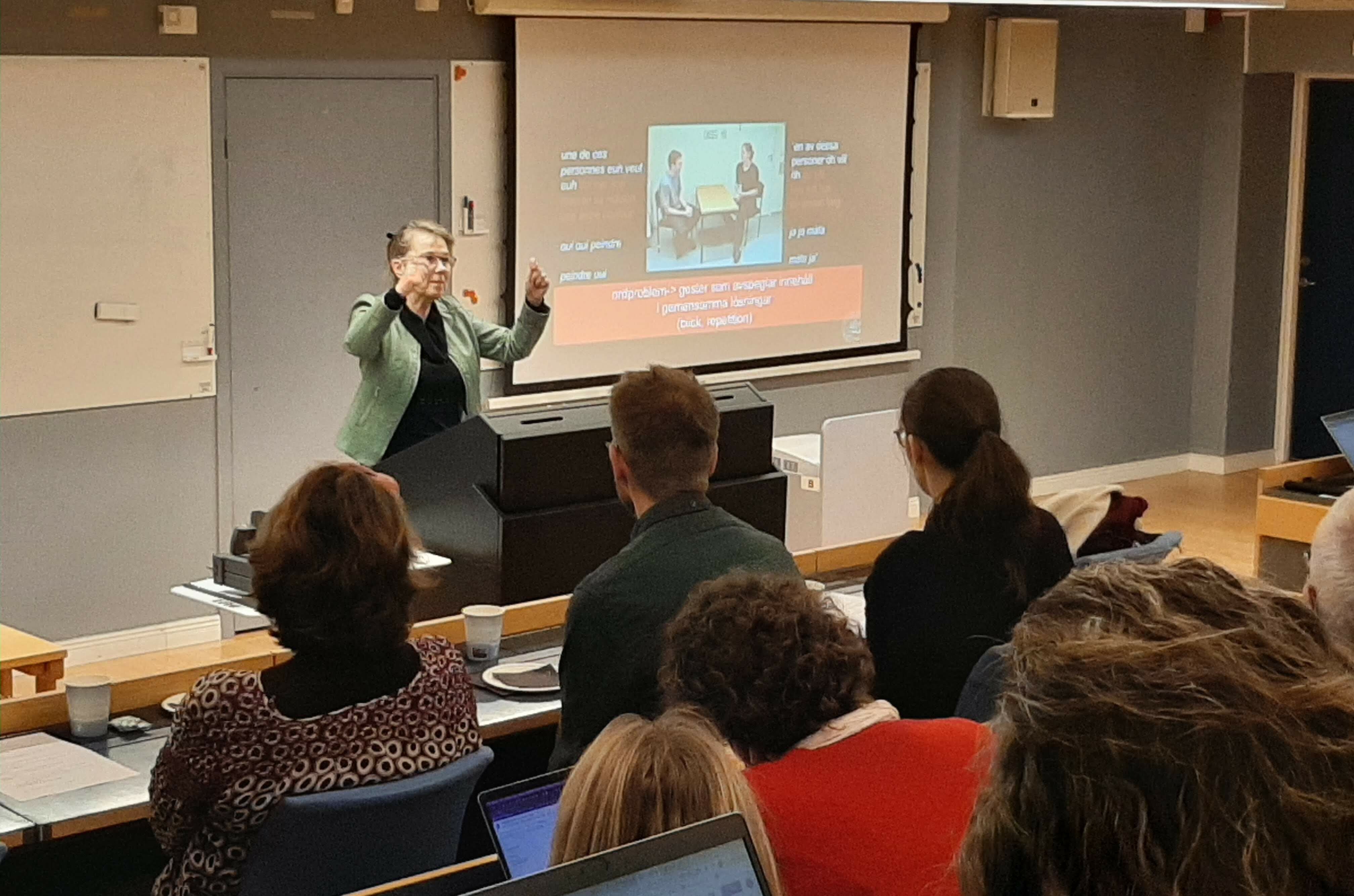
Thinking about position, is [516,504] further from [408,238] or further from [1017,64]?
[1017,64]

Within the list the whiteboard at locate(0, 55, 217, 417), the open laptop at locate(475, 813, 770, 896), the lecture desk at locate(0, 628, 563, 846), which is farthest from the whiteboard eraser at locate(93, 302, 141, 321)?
the open laptop at locate(475, 813, 770, 896)

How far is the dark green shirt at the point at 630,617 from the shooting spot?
112 inches

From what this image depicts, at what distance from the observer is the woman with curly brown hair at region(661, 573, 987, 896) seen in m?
2.01

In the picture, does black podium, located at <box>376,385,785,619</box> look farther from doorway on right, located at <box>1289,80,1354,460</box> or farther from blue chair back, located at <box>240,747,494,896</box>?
doorway on right, located at <box>1289,80,1354,460</box>

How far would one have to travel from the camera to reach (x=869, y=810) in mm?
2025

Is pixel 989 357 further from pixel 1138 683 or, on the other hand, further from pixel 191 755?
pixel 1138 683

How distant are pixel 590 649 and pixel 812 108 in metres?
5.12

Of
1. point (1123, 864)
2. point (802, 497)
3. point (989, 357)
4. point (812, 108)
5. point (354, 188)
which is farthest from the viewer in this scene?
point (989, 357)

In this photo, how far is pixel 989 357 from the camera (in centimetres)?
858

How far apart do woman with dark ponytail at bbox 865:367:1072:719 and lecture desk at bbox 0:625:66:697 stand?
6.81 ft

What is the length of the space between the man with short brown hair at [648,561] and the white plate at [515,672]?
0.71 ft

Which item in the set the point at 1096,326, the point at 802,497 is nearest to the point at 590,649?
the point at 802,497

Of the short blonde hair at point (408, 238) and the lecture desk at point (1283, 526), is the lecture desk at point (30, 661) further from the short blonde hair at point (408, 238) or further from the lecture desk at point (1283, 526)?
the lecture desk at point (1283, 526)

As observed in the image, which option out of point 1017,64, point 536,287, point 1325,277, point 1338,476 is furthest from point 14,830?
point 1325,277
